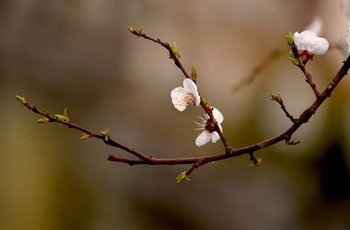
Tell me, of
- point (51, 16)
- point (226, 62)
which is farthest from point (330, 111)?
point (51, 16)

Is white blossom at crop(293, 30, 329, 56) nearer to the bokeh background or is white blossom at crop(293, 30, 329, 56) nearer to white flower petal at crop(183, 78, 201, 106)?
white flower petal at crop(183, 78, 201, 106)

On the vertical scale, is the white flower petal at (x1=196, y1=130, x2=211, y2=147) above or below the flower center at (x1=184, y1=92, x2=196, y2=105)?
below

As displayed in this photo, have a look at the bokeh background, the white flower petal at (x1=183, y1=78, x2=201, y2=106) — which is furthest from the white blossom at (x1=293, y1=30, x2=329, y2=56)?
the bokeh background

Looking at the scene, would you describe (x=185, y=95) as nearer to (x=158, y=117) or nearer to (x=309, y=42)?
(x=309, y=42)

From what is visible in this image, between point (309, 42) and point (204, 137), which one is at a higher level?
point (309, 42)

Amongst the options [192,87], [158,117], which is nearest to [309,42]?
[192,87]

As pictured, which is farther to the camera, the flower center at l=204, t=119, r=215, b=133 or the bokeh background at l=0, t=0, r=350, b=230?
the bokeh background at l=0, t=0, r=350, b=230

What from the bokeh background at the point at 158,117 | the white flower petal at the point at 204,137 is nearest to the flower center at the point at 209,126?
A: the white flower petal at the point at 204,137

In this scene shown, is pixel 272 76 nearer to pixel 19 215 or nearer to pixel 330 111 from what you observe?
pixel 330 111
